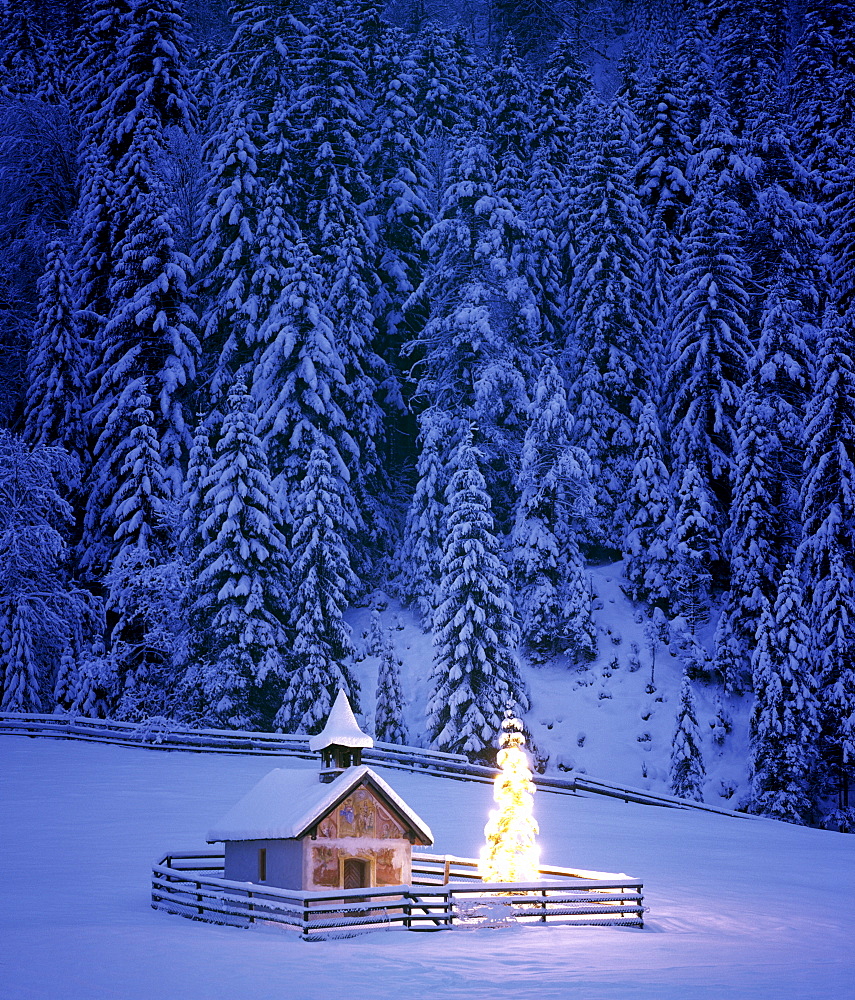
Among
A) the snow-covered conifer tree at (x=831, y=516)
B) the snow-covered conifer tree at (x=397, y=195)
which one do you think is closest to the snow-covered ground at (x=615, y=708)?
the snow-covered conifer tree at (x=831, y=516)

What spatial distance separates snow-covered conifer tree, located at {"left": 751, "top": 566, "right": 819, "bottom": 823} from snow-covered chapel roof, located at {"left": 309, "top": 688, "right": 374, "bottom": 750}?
2331 centimetres

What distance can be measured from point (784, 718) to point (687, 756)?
3852 millimetres

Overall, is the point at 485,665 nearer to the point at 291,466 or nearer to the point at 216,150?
the point at 291,466

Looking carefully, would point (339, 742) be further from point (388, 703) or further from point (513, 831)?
point (388, 703)

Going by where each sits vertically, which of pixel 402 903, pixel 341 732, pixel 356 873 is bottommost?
pixel 402 903

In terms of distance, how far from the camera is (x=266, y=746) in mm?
40000

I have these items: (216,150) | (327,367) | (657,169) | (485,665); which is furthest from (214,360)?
(657,169)

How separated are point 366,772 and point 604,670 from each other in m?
30.0

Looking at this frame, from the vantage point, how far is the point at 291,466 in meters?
49.0

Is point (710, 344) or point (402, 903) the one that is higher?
point (710, 344)

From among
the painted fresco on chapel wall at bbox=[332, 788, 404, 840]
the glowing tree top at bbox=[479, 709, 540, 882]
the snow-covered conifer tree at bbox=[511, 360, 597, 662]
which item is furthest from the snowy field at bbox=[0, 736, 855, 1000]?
the snow-covered conifer tree at bbox=[511, 360, 597, 662]

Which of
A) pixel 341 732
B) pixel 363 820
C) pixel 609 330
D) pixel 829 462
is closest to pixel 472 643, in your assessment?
pixel 829 462

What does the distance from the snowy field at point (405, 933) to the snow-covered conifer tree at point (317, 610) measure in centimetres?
353

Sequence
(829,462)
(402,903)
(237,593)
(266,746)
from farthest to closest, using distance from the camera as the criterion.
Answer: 1. (829,462)
2. (237,593)
3. (266,746)
4. (402,903)
